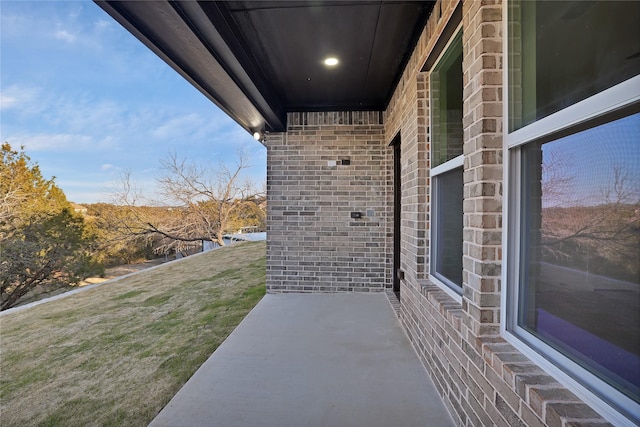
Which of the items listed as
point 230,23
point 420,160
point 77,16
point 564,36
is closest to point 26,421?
point 230,23

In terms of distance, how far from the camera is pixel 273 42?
3.02m

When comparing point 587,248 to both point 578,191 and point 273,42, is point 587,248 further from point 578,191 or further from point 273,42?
point 273,42

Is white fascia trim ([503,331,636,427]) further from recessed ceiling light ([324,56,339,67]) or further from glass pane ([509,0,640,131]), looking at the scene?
recessed ceiling light ([324,56,339,67])

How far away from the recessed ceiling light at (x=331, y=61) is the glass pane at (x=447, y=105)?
114 centimetres

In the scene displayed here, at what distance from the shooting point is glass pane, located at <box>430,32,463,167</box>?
2.20m

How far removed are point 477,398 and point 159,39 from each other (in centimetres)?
327

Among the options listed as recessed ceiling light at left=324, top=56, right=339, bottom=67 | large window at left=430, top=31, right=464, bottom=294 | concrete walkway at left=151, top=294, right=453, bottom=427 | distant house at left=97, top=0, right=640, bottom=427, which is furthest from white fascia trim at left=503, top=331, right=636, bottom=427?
recessed ceiling light at left=324, top=56, right=339, bottom=67

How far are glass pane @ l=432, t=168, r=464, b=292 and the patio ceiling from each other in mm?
1382

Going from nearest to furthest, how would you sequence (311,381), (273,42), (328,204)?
(311,381) < (273,42) < (328,204)

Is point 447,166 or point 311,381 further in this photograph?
point 311,381

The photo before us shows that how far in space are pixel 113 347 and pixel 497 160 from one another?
4.29m

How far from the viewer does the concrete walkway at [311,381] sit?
2037 millimetres

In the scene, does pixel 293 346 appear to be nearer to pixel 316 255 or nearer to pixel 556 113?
pixel 316 255

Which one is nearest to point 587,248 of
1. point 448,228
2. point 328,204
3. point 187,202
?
point 448,228
